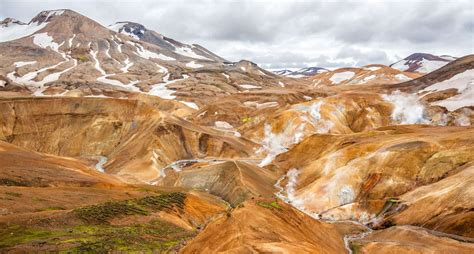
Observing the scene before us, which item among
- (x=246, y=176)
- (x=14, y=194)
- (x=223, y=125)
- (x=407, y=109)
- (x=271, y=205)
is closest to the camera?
(x=271, y=205)

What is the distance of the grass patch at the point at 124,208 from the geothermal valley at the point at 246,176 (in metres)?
0.16

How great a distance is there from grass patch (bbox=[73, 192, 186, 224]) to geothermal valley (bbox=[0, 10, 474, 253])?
6.4 inches

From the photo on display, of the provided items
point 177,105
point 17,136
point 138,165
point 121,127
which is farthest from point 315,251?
point 177,105

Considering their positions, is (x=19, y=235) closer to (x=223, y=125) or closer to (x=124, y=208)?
(x=124, y=208)

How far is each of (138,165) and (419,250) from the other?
2748 inches

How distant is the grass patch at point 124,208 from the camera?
35344mm

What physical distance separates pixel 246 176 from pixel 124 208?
32069mm

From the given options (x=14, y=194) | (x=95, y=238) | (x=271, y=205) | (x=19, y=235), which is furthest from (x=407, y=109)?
(x=19, y=235)

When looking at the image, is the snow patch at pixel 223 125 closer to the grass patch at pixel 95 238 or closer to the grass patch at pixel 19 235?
the grass patch at pixel 95 238

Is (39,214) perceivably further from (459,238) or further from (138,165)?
(138,165)

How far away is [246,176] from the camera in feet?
228

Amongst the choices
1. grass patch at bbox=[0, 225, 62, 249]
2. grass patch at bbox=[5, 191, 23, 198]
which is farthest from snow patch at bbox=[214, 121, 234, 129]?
grass patch at bbox=[0, 225, 62, 249]

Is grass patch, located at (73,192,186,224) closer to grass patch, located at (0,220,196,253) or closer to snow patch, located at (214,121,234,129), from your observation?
grass patch, located at (0,220,196,253)

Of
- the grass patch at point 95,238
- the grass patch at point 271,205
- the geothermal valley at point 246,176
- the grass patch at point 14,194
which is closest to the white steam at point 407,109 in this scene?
the geothermal valley at point 246,176
